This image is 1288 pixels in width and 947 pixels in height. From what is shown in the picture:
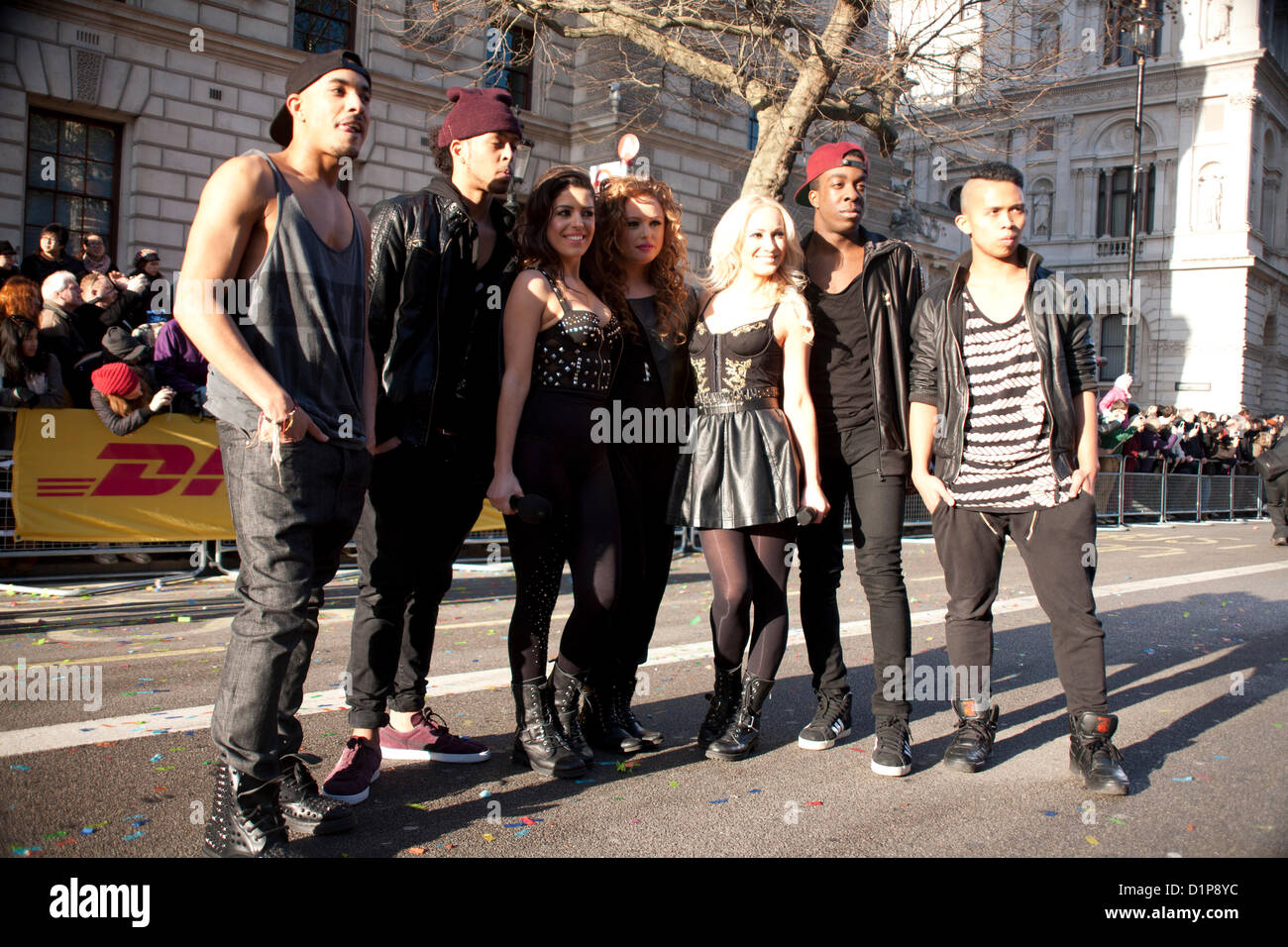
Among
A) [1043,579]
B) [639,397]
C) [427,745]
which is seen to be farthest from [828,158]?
[427,745]

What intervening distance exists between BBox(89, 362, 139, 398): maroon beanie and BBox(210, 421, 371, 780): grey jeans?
655cm

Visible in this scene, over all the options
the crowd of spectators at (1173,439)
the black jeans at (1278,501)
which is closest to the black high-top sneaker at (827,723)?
the black jeans at (1278,501)

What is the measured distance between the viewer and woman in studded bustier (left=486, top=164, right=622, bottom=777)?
12.9ft

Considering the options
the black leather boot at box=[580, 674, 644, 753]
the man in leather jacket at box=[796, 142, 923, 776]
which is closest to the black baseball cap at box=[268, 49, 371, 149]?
the man in leather jacket at box=[796, 142, 923, 776]

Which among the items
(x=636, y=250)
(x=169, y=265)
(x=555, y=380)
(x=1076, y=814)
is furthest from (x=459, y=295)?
(x=169, y=265)

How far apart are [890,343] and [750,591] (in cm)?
117

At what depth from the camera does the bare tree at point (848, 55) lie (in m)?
15.3

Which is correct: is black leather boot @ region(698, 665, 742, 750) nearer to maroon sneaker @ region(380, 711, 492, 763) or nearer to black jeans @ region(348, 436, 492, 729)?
maroon sneaker @ region(380, 711, 492, 763)

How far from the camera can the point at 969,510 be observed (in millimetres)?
4285

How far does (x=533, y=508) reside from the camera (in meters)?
3.75

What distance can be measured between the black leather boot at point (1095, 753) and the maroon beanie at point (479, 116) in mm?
3048

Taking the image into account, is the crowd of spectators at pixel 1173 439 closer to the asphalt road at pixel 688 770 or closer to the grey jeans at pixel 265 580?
the asphalt road at pixel 688 770
